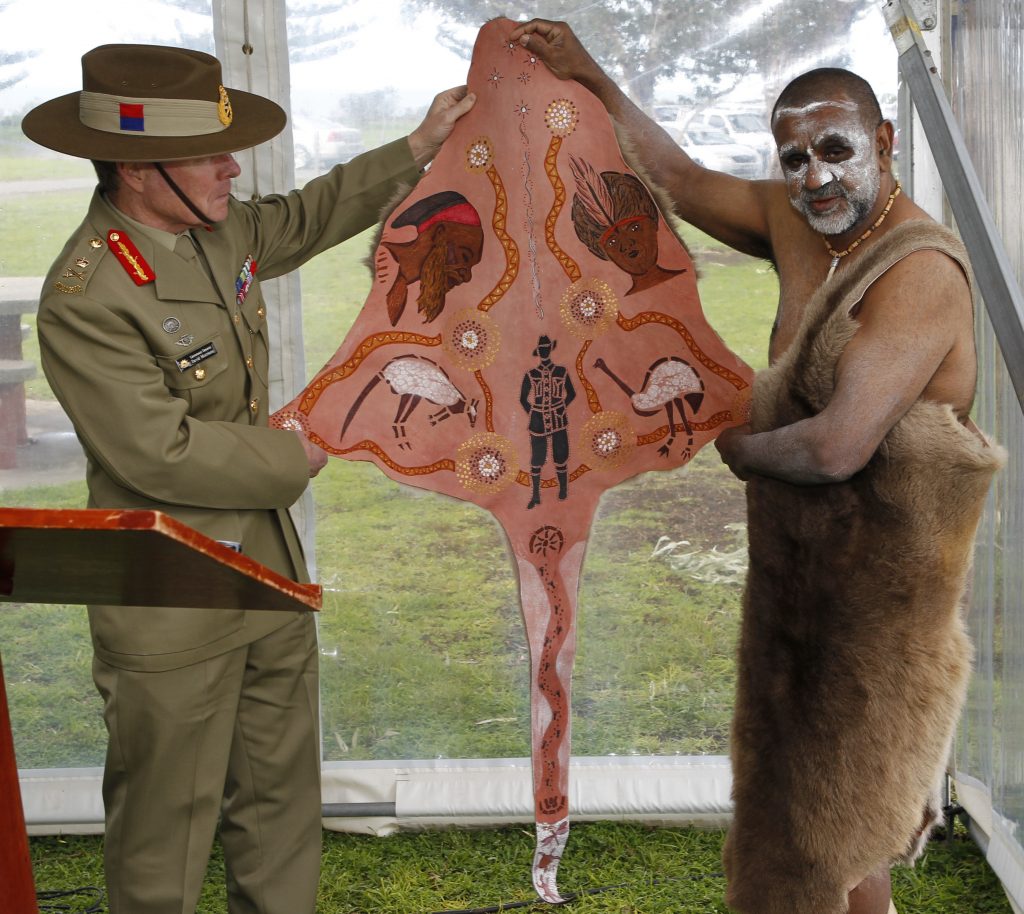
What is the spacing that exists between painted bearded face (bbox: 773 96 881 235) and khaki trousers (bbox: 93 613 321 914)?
4.64 feet

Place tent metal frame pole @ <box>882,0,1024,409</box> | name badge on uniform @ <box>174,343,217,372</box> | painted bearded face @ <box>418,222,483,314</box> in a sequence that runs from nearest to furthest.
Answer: tent metal frame pole @ <box>882,0,1024,409</box> → name badge on uniform @ <box>174,343,217,372</box> → painted bearded face @ <box>418,222,483,314</box>

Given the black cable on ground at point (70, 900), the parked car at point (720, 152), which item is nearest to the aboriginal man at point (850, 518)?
the parked car at point (720, 152)

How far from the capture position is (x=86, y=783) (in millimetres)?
3445

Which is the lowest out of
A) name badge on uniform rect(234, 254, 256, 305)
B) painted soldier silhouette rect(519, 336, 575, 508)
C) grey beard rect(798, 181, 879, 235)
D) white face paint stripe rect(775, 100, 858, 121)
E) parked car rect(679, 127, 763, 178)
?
painted soldier silhouette rect(519, 336, 575, 508)

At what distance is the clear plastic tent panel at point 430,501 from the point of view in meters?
2.96

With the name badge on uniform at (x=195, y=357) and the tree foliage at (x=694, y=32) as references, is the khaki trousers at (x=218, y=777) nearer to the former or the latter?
the name badge on uniform at (x=195, y=357)

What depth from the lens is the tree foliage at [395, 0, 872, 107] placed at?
2.93 meters

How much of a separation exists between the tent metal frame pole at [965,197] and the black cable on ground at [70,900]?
100 inches

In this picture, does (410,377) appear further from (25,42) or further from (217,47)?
(25,42)

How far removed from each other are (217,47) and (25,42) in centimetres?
49

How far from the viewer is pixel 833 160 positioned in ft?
7.42

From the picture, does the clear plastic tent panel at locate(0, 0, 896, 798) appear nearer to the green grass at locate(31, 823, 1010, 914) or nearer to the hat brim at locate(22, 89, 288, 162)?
the green grass at locate(31, 823, 1010, 914)

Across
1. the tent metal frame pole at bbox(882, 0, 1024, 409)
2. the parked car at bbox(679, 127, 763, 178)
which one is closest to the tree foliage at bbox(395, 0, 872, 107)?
the parked car at bbox(679, 127, 763, 178)

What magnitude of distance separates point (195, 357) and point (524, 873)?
1.73m
